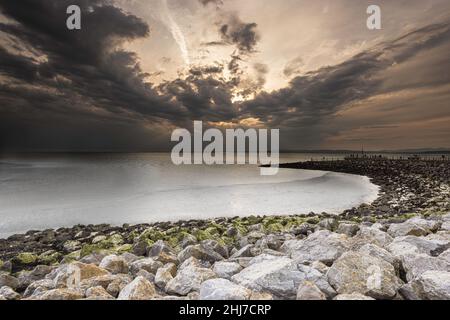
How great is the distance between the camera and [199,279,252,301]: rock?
6.13 ft

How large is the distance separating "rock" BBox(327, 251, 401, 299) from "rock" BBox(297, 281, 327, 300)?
0.22m

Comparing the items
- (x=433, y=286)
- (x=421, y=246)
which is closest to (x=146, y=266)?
(x=433, y=286)

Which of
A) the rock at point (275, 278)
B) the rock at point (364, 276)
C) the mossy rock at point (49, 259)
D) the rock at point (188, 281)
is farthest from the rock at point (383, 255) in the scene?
the mossy rock at point (49, 259)

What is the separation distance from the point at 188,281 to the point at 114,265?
108 centimetres

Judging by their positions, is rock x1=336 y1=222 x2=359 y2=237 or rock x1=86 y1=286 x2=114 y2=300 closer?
rock x1=86 y1=286 x2=114 y2=300

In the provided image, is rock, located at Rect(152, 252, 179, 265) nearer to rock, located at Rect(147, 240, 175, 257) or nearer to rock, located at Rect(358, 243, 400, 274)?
rock, located at Rect(147, 240, 175, 257)

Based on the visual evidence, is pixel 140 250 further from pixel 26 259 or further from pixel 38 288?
pixel 26 259

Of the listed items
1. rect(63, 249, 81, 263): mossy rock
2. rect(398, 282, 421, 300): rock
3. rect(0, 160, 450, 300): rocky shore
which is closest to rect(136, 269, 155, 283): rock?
rect(0, 160, 450, 300): rocky shore

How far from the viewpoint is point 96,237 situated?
20.6 feet

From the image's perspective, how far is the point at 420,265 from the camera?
223 cm

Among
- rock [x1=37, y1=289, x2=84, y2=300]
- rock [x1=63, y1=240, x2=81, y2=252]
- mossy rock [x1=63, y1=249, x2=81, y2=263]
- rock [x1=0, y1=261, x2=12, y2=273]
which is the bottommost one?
rock [x1=63, y1=240, x2=81, y2=252]
